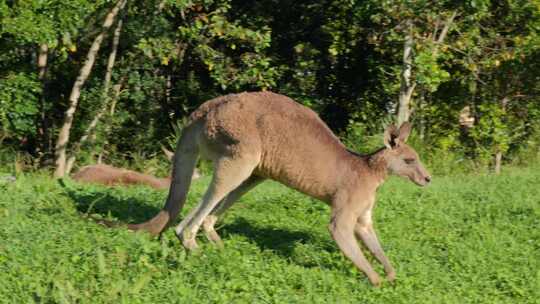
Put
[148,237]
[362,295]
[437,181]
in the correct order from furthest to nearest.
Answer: [437,181]
[148,237]
[362,295]

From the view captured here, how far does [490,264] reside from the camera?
8.18 metres

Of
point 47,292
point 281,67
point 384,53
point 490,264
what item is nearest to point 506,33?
point 384,53

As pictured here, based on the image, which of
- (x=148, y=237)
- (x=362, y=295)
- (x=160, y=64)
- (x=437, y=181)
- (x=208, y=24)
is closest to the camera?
(x=362, y=295)

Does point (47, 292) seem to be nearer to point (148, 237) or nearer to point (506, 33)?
point (148, 237)

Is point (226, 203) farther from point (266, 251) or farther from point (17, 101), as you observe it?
point (17, 101)

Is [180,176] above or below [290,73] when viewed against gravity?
below

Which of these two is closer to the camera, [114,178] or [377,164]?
[377,164]

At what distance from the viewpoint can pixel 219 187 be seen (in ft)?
26.1

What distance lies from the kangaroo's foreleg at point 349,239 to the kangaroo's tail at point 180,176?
1.32 metres

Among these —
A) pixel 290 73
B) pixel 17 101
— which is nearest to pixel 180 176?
pixel 17 101

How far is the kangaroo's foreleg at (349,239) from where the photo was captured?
7531mm

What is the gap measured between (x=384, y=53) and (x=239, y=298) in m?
8.16

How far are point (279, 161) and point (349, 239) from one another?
92 cm

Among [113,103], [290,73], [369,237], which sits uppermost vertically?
[290,73]
